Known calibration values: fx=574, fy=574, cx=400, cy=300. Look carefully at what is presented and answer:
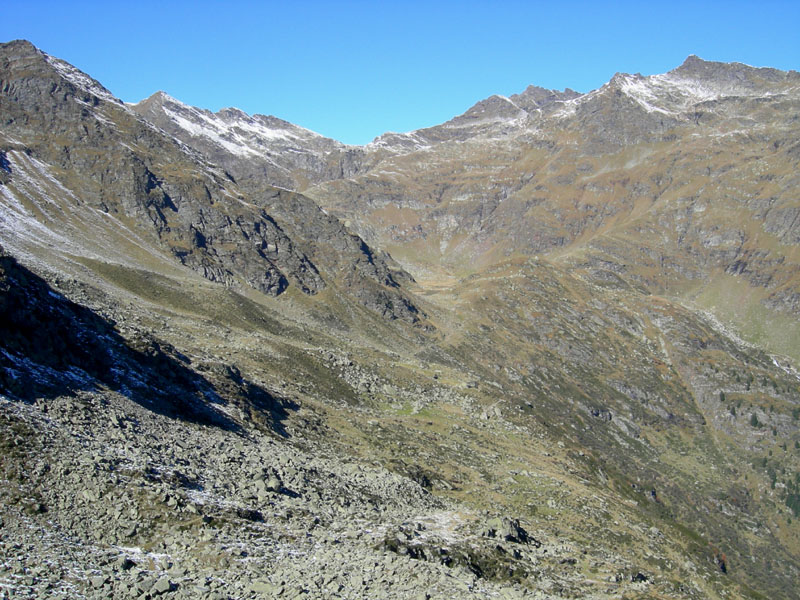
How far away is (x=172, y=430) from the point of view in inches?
1622

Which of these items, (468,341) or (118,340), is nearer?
(118,340)

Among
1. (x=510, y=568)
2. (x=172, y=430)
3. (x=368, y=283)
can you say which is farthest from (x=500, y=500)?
(x=368, y=283)

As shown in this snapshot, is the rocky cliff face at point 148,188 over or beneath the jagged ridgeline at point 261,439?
over

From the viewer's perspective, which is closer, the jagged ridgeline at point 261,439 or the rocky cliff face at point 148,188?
the jagged ridgeline at point 261,439

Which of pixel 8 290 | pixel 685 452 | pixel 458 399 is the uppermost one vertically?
pixel 8 290

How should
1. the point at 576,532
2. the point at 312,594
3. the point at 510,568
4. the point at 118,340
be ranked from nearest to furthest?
the point at 312,594 → the point at 510,568 → the point at 118,340 → the point at 576,532

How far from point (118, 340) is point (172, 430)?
51.6 feet

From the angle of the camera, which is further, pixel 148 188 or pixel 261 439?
pixel 148 188

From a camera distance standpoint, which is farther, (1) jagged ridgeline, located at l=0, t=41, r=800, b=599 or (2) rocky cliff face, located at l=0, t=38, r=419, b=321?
(2) rocky cliff face, located at l=0, t=38, r=419, b=321

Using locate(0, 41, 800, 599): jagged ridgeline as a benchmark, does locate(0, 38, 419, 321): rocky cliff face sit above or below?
above

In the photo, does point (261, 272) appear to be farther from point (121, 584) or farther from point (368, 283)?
point (121, 584)

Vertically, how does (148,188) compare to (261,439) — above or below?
above

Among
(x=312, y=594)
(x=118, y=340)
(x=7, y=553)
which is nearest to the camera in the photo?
(x=7, y=553)

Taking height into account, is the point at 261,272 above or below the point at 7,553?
above
